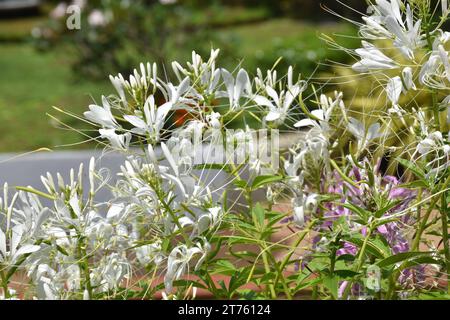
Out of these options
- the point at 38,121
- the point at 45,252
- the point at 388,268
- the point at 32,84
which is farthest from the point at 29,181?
the point at 32,84

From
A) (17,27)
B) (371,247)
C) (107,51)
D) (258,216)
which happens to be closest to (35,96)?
(107,51)

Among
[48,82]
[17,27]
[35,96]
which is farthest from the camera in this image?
[17,27]

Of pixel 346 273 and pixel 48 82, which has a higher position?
pixel 346 273

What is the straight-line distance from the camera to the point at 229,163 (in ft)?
3.84

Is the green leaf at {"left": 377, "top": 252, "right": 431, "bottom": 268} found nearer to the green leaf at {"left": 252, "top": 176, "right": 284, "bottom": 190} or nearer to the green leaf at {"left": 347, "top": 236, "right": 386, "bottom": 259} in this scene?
the green leaf at {"left": 347, "top": 236, "right": 386, "bottom": 259}

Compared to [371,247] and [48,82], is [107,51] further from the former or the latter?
[371,247]

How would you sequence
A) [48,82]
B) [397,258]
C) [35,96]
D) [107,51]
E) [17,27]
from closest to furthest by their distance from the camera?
[397,258]
[107,51]
[35,96]
[48,82]
[17,27]

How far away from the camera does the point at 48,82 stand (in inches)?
263

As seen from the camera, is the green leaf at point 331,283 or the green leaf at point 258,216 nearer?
the green leaf at point 331,283

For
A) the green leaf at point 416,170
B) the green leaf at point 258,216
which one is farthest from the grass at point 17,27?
the green leaf at point 416,170

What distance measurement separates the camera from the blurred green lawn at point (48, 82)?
16.9 feet

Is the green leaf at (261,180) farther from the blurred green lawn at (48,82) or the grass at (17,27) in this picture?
the grass at (17,27)
